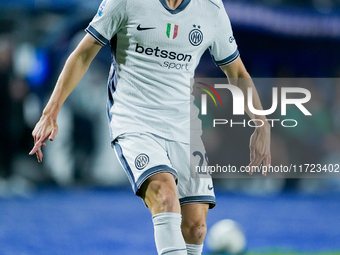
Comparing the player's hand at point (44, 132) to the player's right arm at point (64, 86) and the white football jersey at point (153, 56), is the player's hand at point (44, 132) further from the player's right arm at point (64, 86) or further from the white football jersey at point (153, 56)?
the white football jersey at point (153, 56)

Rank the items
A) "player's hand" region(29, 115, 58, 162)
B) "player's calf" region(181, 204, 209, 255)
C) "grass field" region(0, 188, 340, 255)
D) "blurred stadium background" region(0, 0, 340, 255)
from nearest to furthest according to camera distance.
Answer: "player's hand" region(29, 115, 58, 162) < "player's calf" region(181, 204, 209, 255) < "grass field" region(0, 188, 340, 255) < "blurred stadium background" region(0, 0, 340, 255)

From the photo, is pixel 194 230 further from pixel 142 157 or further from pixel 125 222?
pixel 125 222

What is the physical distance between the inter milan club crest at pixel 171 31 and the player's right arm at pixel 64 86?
439mm

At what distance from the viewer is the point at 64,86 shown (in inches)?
128

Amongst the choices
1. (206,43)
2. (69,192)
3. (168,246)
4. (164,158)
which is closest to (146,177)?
(164,158)

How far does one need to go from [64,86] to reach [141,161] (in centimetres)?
66

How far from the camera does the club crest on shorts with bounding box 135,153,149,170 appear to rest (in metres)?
3.10

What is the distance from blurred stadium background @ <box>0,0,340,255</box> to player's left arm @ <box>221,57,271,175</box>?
4833mm

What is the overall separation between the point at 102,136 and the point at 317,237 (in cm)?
490

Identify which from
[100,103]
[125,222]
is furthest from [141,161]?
[100,103]

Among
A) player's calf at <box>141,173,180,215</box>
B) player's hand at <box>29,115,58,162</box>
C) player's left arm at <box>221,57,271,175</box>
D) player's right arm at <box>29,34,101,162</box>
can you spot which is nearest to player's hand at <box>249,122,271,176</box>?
player's left arm at <box>221,57,271,175</box>

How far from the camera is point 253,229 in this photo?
21.3 ft

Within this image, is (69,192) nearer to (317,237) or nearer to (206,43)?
(317,237)

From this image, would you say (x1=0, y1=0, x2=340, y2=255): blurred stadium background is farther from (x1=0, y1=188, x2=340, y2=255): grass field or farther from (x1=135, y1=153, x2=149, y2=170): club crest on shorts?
(x1=135, y1=153, x2=149, y2=170): club crest on shorts
